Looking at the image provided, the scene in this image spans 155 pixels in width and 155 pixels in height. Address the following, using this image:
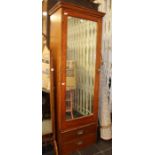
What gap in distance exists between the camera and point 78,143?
6.84 ft

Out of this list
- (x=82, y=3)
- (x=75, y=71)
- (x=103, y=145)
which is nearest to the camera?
(x=75, y=71)

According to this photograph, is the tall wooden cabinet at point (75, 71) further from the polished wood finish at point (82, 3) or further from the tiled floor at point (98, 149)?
the polished wood finish at point (82, 3)

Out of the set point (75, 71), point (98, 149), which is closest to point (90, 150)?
point (98, 149)

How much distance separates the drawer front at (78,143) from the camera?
78.2 inches

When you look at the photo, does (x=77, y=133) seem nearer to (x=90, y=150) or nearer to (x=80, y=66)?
(x=90, y=150)

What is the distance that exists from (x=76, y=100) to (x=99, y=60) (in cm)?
64

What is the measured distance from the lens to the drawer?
196 centimetres

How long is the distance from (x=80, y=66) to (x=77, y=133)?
0.90 metres

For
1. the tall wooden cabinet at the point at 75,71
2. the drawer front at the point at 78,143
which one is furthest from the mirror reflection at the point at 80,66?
the drawer front at the point at 78,143

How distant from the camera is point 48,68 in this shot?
75.4 inches
